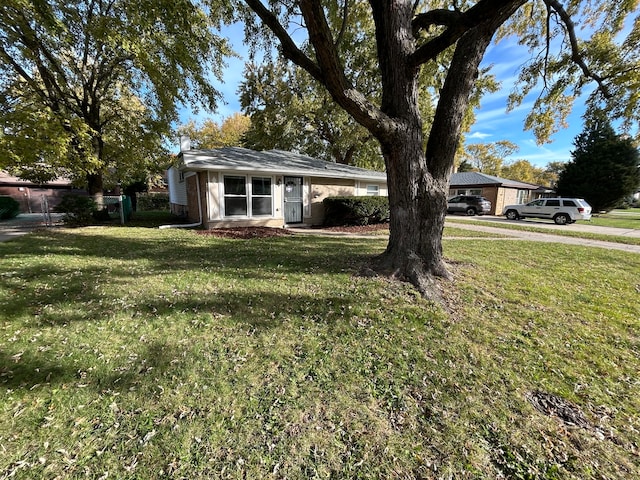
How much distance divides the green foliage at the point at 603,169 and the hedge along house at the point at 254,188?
21367mm

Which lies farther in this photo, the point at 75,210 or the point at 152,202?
the point at 152,202

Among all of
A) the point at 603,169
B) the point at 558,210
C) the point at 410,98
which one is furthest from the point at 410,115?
the point at 603,169

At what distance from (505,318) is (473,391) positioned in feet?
5.77

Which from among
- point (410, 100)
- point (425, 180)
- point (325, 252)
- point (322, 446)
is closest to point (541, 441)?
point (322, 446)

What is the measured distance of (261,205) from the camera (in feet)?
39.0

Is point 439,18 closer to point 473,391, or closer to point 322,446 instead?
point 473,391

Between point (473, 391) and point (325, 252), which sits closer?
point (473, 391)

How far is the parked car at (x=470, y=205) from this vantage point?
74.9ft

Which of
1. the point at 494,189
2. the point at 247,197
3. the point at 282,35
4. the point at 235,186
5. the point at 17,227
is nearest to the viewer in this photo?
the point at 282,35

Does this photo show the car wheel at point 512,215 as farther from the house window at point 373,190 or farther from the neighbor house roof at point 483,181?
the house window at point 373,190

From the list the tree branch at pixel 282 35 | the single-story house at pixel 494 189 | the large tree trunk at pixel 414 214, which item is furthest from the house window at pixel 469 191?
the tree branch at pixel 282 35

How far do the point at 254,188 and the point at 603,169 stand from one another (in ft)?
93.5

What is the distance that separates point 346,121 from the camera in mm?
19188

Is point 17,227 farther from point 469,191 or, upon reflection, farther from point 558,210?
point 469,191
